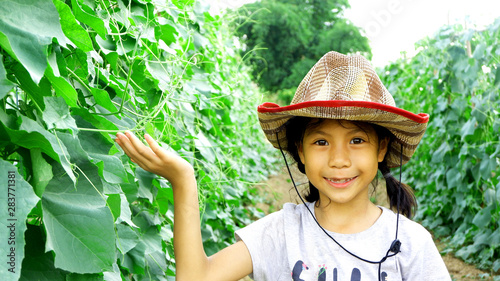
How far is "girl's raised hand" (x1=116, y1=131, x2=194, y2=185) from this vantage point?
1249mm

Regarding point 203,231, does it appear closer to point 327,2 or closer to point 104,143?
point 104,143

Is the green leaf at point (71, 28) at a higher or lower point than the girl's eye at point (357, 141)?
higher

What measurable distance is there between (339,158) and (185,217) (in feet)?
1.38

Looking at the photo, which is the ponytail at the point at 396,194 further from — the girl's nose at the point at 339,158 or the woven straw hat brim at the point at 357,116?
the girl's nose at the point at 339,158

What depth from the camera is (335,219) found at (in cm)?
162

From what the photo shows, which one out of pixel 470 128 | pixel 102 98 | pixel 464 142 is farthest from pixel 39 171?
pixel 464 142

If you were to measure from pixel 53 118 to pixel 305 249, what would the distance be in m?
0.87

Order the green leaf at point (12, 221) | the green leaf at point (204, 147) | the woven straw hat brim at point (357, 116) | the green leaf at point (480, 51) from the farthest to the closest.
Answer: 1. the green leaf at point (480, 51)
2. the green leaf at point (204, 147)
3. the woven straw hat brim at point (357, 116)
4. the green leaf at point (12, 221)

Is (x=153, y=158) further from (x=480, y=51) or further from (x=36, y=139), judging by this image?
(x=480, y=51)

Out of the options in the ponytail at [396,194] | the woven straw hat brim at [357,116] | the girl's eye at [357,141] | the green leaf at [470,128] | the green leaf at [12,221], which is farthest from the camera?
the green leaf at [470,128]

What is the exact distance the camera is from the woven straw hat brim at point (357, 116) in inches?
55.4

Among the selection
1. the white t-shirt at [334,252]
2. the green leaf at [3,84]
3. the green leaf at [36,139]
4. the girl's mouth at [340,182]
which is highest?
the green leaf at [3,84]

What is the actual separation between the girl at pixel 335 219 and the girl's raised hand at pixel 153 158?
48 mm

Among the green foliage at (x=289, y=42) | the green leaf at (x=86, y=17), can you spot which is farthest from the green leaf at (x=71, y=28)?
the green foliage at (x=289, y=42)
